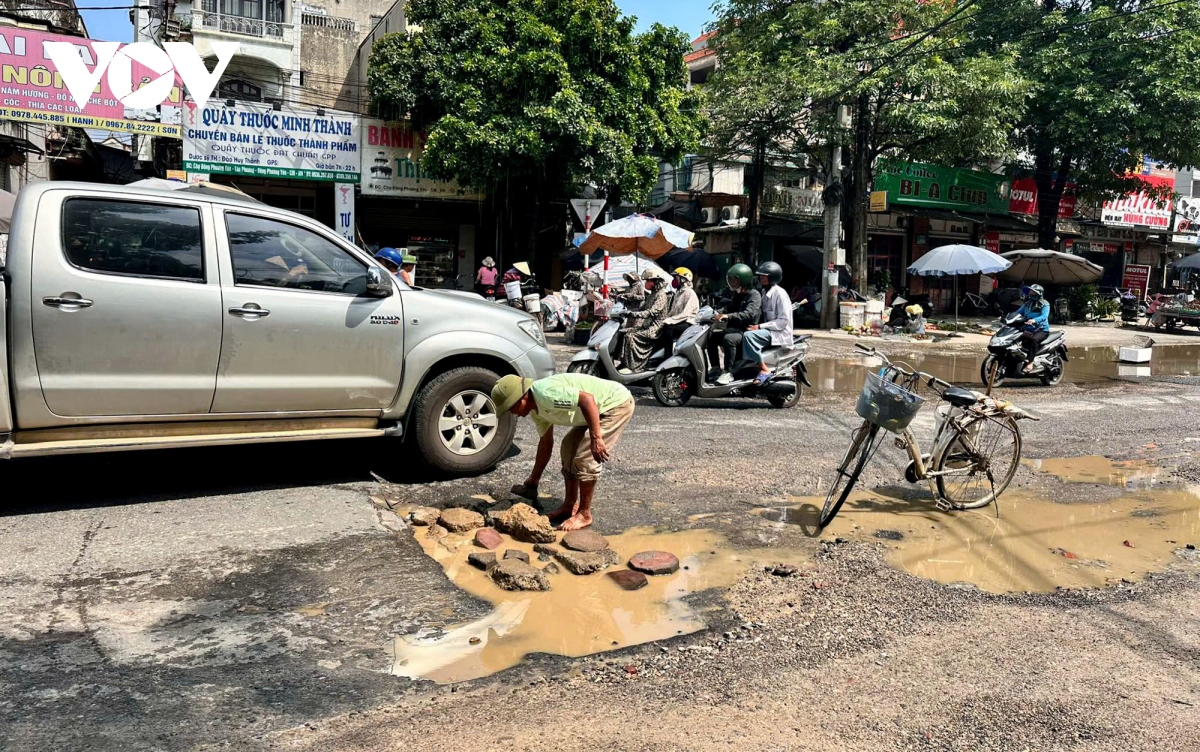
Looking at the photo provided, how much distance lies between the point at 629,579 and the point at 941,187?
2543cm

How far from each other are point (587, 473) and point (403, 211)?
2142cm

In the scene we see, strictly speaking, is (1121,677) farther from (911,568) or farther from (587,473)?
(587,473)

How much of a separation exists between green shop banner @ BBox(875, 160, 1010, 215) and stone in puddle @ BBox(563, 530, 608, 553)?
70.6 feet

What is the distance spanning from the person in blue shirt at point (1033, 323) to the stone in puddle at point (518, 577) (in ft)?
35.0

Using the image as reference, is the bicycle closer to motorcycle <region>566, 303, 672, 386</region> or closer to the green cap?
the green cap

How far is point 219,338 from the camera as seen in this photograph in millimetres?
5211

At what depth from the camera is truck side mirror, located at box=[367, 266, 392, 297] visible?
5.69 metres

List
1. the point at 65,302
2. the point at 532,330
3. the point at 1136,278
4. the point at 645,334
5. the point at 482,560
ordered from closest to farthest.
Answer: the point at 482,560 < the point at 65,302 < the point at 532,330 < the point at 645,334 < the point at 1136,278

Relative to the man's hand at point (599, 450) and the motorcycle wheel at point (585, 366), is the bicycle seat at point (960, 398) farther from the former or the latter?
the motorcycle wheel at point (585, 366)

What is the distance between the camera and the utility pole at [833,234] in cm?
2080

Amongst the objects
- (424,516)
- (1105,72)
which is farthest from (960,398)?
(1105,72)

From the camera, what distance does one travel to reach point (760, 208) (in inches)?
1017

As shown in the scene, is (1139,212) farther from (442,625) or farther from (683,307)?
(442,625)

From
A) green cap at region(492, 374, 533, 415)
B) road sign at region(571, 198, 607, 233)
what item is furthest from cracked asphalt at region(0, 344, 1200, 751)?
road sign at region(571, 198, 607, 233)
